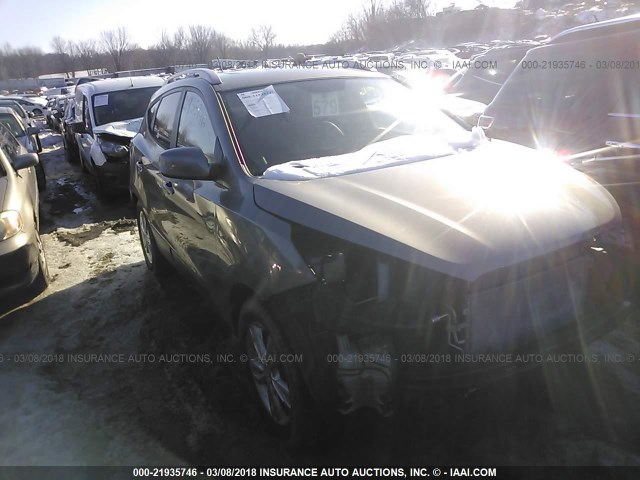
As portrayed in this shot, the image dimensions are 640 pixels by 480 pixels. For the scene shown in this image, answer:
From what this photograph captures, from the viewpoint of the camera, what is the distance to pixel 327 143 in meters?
3.08

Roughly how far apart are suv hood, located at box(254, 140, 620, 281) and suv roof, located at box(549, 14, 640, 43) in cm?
177

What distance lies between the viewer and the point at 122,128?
8.23 m

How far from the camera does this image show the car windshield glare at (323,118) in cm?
294

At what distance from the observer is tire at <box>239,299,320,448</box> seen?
2223mm

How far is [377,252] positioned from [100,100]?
28.9 ft

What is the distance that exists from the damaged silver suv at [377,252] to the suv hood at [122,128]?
513 cm

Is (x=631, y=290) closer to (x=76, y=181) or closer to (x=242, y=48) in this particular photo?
(x=76, y=181)

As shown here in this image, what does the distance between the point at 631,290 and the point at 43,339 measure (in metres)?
4.08

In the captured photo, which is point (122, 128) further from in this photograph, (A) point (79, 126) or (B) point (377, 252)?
(B) point (377, 252)

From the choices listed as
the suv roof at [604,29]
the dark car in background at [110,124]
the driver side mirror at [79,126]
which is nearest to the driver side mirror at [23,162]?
the dark car in background at [110,124]

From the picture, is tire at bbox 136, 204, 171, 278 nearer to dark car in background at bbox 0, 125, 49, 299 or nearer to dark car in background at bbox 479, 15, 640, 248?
dark car in background at bbox 0, 125, 49, 299

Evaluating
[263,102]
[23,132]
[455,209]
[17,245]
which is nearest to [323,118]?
[263,102]

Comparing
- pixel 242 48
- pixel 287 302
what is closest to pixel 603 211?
pixel 287 302

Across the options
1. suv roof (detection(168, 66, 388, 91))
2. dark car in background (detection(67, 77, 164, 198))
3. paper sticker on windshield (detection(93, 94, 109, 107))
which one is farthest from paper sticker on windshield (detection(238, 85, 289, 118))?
paper sticker on windshield (detection(93, 94, 109, 107))
